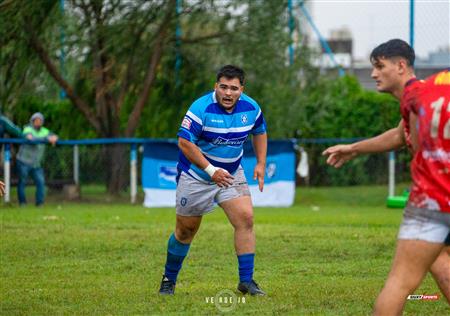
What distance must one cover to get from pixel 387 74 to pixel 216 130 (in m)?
2.74

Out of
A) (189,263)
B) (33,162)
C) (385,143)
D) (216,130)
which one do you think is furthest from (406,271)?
(33,162)

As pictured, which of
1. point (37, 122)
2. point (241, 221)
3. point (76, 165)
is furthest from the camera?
point (76, 165)

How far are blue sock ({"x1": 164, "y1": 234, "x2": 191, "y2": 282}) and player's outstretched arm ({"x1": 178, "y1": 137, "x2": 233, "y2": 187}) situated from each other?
76 cm

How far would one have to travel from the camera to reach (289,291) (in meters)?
8.77

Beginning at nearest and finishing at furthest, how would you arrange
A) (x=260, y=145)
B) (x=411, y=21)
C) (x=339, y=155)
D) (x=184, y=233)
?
(x=339, y=155) → (x=184, y=233) → (x=260, y=145) → (x=411, y=21)

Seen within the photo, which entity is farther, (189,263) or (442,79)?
(189,263)

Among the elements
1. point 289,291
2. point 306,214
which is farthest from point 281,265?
point 306,214

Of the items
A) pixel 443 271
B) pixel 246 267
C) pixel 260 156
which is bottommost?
pixel 246 267

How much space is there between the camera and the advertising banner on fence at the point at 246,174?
19.7m

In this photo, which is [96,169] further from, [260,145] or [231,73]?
[231,73]

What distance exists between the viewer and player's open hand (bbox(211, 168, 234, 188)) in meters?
8.34

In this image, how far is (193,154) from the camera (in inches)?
331

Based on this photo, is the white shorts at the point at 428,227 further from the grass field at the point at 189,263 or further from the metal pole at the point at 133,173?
the metal pole at the point at 133,173

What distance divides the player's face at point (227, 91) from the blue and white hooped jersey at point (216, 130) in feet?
0.25
